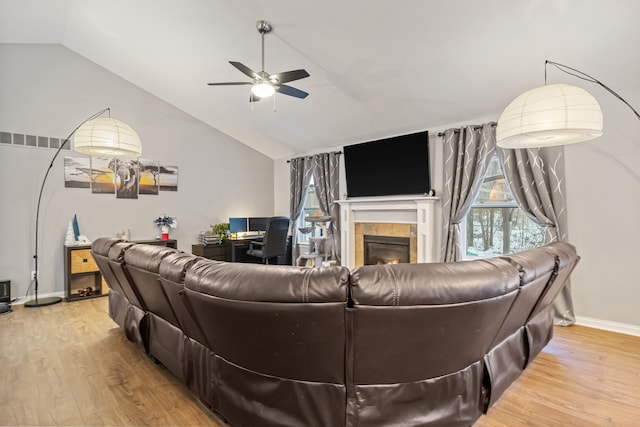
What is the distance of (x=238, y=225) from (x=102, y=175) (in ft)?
7.80

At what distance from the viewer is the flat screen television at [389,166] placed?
460 cm

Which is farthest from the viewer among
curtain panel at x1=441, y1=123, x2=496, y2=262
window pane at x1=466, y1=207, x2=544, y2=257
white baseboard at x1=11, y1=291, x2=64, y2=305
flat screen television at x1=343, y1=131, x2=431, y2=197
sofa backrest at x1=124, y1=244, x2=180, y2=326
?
flat screen television at x1=343, y1=131, x2=431, y2=197

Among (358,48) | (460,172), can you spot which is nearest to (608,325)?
(460,172)

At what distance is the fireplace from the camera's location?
4926 millimetres

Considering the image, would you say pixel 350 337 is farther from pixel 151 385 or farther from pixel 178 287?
pixel 151 385

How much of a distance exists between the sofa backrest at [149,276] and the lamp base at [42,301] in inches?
107

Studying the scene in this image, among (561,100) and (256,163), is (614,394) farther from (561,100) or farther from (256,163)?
(256,163)

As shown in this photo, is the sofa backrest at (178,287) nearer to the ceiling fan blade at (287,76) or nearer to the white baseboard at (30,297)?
the ceiling fan blade at (287,76)

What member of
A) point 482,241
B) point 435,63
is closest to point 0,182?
point 435,63

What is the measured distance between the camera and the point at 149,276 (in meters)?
2.10

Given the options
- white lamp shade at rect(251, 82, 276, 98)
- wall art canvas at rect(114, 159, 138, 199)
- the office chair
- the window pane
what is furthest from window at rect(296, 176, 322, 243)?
white lamp shade at rect(251, 82, 276, 98)

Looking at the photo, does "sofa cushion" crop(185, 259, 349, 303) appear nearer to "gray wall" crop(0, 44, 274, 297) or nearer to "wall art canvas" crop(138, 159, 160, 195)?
"gray wall" crop(0, 44, 274, 297)

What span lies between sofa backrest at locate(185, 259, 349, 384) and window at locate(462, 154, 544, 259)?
3400mm

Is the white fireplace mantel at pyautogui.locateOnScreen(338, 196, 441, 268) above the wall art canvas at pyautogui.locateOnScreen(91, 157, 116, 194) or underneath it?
underneath
